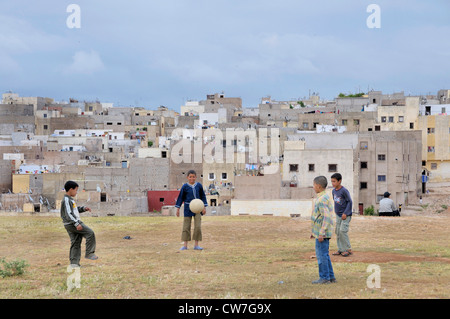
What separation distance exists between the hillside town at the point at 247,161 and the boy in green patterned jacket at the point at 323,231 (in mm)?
27314

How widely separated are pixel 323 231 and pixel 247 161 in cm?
5111

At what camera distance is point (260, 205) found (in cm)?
3878

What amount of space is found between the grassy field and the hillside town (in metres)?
19.3

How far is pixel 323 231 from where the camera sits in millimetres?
10062

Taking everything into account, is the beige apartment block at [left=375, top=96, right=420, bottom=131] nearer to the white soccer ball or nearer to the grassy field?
the grassy field

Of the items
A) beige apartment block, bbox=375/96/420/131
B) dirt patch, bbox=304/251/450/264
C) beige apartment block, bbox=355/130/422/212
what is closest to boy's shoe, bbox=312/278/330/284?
dirt patch, bbox=304/251/450/264

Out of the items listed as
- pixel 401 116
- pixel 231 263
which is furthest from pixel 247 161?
pixel 231 263

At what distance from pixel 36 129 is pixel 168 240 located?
84.7 m

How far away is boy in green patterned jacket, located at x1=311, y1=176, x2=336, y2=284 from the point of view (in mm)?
9961

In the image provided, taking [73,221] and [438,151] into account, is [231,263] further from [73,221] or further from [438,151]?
[438,151]

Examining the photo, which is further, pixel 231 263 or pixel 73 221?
pixel 231 263

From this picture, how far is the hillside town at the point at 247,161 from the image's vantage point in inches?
1892

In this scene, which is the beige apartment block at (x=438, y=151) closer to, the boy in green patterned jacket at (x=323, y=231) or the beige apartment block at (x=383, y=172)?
the beige apartment block at (x=383, y=172)
